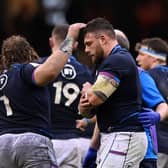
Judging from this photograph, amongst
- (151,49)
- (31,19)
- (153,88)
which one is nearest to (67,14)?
(31,19)

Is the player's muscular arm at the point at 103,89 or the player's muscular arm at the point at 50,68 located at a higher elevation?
the player's muscular arm at the point at 50,68

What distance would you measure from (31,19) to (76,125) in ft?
17.0

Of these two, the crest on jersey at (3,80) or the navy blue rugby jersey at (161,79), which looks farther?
the navy blue rugby jersey at (161,79)

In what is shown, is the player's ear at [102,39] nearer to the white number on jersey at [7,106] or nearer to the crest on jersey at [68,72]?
the white number on jersey at [7,106]

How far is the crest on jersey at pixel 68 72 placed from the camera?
8.26m

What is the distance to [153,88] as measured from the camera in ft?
23.1

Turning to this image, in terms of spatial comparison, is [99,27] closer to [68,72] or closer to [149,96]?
[149,96]

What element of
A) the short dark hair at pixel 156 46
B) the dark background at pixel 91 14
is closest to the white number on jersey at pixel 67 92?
the short dark hair at pixel 156 46

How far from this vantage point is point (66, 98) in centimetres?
826

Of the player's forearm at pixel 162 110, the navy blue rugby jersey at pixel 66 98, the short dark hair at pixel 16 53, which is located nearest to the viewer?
the short dark hair at pixel 16 53

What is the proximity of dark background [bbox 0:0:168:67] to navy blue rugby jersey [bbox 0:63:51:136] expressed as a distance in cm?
643

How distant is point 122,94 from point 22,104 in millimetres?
807

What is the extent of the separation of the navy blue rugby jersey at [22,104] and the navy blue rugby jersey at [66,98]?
1.54 metres

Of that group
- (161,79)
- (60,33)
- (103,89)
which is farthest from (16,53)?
(161,79)
